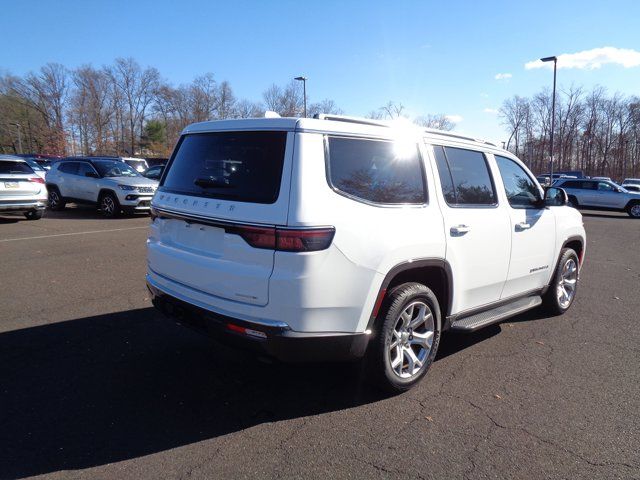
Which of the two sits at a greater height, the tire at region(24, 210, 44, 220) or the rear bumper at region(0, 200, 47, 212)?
the rear bumper at region(0, 200, 47, 212)

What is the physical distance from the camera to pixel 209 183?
3.30 meters

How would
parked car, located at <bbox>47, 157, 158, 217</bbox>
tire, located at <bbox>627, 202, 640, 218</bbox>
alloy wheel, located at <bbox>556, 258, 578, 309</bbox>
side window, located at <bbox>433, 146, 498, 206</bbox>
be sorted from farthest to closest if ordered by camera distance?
tire, located at <bbox>627, 202, 640, 218</bbox> < parked car, located at <bbox>47, 157, 158, 217</bbox> < alloy wheel, located at <bbox>556, 258, 578, 309</bbox> < side window, located at <bbox>433, 146, 498, 206</bbox>

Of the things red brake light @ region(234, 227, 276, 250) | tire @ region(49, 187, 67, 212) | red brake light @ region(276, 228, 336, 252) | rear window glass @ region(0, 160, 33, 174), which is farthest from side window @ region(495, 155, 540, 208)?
tire @ region(49, 187, 67, 212)

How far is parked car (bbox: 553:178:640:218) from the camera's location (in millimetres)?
22281

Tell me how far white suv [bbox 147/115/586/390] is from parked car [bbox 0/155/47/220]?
10309mm

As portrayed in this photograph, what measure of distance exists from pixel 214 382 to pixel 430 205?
2.17 meters

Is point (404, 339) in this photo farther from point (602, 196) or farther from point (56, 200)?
point (602, 196)

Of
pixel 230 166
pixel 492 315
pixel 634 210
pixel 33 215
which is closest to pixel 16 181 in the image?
pixel 33 215

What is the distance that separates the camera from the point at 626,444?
9.48ft

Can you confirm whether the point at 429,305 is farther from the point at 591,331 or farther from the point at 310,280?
the point at 591,331

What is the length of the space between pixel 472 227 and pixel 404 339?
3.70 ft

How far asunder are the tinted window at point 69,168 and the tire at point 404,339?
1473cm

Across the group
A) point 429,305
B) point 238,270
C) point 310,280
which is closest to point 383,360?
point 429,305

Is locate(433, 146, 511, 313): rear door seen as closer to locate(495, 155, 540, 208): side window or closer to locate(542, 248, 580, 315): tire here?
locate(495, 155, 540, 208): side window
